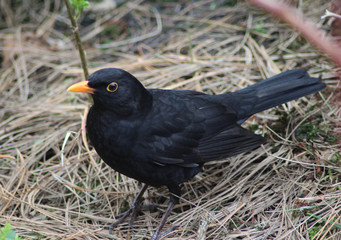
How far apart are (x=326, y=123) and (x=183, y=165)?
5.03 feet

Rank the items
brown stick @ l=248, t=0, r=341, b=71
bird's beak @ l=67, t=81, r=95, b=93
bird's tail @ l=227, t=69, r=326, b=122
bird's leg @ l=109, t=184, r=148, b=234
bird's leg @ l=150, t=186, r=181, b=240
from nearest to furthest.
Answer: brown stick @ l=248, t=0, r=341, b=71
bird's beak @ l=67, t=81, r=95, b=93
bird's leg @ l=150, t=186, r=181, b=240
bird's leg @ l=109, t=184, r=148, b=234
bird's tail @ l=227, t=69, r=326, b=122

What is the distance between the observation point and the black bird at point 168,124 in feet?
10.3

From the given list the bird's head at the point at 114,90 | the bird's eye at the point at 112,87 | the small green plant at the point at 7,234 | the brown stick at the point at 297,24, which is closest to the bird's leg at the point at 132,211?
the bird's head at the point at 114,90

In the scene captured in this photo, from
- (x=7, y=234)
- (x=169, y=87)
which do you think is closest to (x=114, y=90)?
(x=7, y=234)

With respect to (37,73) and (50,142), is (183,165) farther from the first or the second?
(37,73)

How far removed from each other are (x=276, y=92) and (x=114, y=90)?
160 centimetres

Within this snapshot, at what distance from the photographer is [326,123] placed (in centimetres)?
373

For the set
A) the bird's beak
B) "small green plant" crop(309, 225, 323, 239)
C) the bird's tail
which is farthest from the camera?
the bird's tail

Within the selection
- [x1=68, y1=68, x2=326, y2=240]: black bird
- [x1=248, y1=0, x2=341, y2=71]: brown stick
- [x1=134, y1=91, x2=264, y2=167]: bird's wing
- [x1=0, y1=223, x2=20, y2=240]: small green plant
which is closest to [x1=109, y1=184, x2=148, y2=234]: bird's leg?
[x1=68, y1=68, x2=326, y2=240]: black bird

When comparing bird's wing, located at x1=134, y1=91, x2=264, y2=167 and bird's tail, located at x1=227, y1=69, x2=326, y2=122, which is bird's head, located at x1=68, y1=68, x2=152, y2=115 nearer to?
bird's wing, located at x1=134, y1=91, x2=264, y2=167

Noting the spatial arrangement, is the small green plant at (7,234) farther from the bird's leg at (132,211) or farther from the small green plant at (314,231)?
the small green plant at (314,231)

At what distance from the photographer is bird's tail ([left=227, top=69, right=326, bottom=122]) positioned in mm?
3641

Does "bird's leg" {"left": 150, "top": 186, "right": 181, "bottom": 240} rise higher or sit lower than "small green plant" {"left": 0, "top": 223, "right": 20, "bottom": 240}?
lower

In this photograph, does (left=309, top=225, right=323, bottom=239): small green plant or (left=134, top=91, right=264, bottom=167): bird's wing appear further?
(left=134, top=91, right=264, bottom=167): bird's wing
